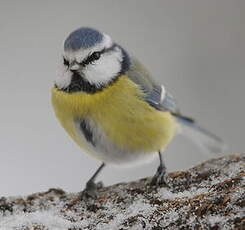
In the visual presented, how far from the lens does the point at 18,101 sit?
14.5 feet

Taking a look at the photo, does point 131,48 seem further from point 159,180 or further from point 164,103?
point 159,180

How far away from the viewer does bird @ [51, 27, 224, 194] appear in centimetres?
224

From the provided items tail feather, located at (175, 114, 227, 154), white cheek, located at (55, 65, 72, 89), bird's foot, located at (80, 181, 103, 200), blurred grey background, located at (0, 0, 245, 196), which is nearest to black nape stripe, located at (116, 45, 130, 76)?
white cheek, located at (55, 65, 72, 89)

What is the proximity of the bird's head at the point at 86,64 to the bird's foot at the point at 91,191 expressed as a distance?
42cm

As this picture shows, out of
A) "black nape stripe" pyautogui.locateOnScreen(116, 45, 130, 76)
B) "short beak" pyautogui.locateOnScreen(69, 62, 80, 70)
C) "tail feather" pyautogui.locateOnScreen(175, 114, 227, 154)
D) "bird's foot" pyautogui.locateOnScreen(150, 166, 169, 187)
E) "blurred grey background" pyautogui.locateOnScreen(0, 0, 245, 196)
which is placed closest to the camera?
"bird's foot" pyautogui.locateOnScreen(150, 166, 169, 187)

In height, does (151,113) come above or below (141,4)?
below

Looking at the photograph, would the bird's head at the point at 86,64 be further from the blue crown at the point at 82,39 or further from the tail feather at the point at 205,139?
the tail feather at the point at 205,139

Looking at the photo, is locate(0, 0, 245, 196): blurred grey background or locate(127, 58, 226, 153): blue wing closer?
locate(127, 58, 226, 153): blue wing

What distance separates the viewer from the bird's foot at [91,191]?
6.90ft

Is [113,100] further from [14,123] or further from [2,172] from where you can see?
[14,123]

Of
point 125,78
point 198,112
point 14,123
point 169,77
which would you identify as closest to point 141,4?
point 169,77

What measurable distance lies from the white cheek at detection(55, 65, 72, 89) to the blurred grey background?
1613mm

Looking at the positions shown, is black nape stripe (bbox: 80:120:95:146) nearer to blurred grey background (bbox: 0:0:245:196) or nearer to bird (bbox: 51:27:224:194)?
bird (bbox: 51:27:224:194)

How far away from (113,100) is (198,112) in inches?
85.2
